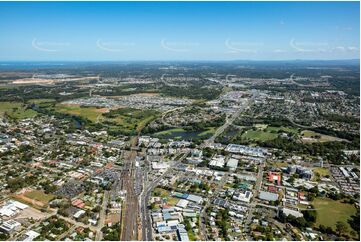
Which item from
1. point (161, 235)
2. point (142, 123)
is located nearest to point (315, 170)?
point (161, 235)

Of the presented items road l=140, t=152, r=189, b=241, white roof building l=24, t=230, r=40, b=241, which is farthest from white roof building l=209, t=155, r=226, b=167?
white roof building l=24, t=230, r=40, b=241

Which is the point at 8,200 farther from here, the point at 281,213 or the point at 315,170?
the point at 315,170

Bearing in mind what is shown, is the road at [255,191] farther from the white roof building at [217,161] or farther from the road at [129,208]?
the road at [129,208]

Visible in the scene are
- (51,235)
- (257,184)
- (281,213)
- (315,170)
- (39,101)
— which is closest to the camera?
(51,235)

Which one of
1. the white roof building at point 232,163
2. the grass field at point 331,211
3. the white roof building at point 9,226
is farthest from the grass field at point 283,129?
the white roof building at point 9,226

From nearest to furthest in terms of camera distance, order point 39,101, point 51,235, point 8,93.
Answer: point 51,235
point 39,101
point 8,93

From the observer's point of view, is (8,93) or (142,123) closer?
(142,123)
